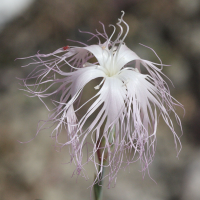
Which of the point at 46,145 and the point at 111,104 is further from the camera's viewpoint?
the point at 46,145

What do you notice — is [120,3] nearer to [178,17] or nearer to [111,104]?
[178,17]

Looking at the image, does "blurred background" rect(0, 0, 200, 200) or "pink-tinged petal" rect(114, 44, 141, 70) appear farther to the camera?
"blurred background" rect(0, 0, 200, 200)

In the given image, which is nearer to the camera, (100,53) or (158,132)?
(100,53)

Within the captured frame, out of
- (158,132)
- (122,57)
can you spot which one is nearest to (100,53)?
(122,57)

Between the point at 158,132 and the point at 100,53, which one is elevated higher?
the point at 100,53

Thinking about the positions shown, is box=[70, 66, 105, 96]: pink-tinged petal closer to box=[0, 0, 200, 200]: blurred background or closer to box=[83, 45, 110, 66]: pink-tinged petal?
box=[83, 45, 110, 66]: pink-tinged petal

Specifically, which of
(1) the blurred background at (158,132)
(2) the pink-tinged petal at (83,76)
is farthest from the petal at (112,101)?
(1) the blurred background at (158,132)

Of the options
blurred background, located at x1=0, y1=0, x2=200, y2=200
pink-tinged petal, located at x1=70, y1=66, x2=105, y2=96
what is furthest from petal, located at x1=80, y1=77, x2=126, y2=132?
blurred background, located at x1=0, y1=0, x2=200, y2=200

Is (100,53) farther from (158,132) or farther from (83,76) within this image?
(158,132)

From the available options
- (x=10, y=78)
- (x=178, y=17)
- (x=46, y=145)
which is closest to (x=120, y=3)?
(x=178, y=17)
